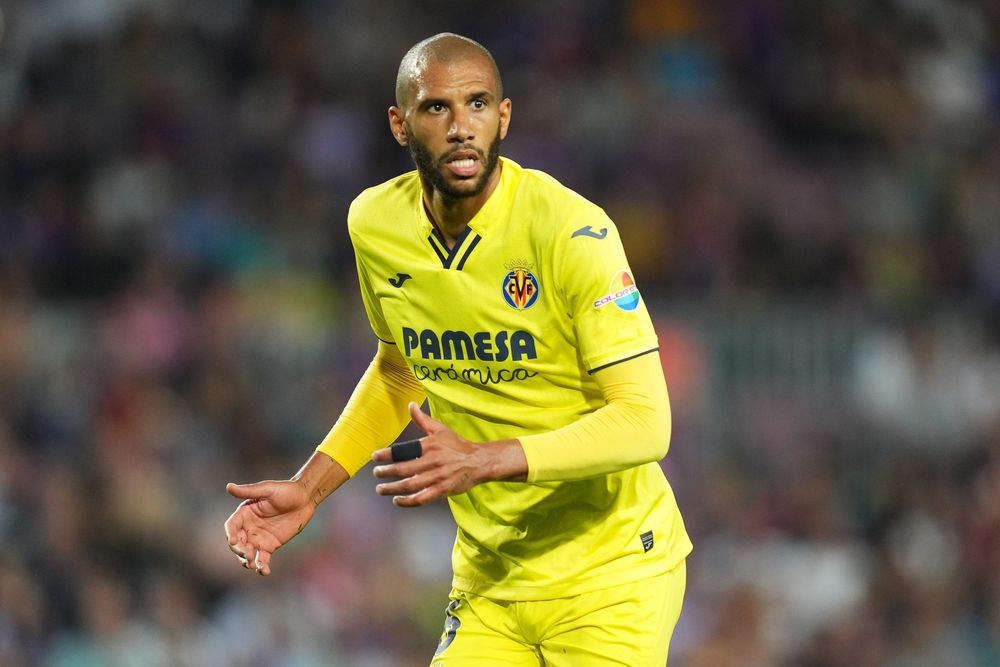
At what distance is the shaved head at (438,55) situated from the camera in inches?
163

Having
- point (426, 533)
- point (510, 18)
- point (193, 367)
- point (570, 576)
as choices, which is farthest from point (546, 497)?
point (510, 18)

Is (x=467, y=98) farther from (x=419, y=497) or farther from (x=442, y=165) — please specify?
(x=419, y=497)

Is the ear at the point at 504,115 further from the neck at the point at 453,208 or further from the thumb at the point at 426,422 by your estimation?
the thumb at the point at 426,422

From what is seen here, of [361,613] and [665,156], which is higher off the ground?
[665,156]

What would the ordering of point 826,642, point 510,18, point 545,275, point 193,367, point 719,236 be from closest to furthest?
point 545,275, point 826,642, point 193,367, point 719,236, point 510,18

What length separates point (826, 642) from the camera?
8.77 metres

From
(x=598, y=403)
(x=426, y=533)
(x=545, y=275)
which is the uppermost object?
(x=545, y=275)

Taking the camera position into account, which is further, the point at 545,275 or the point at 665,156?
the point at 665,156

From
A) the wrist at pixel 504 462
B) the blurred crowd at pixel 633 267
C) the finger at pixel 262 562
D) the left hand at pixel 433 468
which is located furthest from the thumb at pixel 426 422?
the blurred crowd at pixel 633 267

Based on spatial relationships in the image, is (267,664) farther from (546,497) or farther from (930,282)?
(930,282)

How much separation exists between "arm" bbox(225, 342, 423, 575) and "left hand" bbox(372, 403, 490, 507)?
2.23 feet

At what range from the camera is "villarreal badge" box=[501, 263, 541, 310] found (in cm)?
422

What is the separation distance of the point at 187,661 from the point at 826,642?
3.57m

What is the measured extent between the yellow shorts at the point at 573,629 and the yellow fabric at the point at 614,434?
0.56 meters
